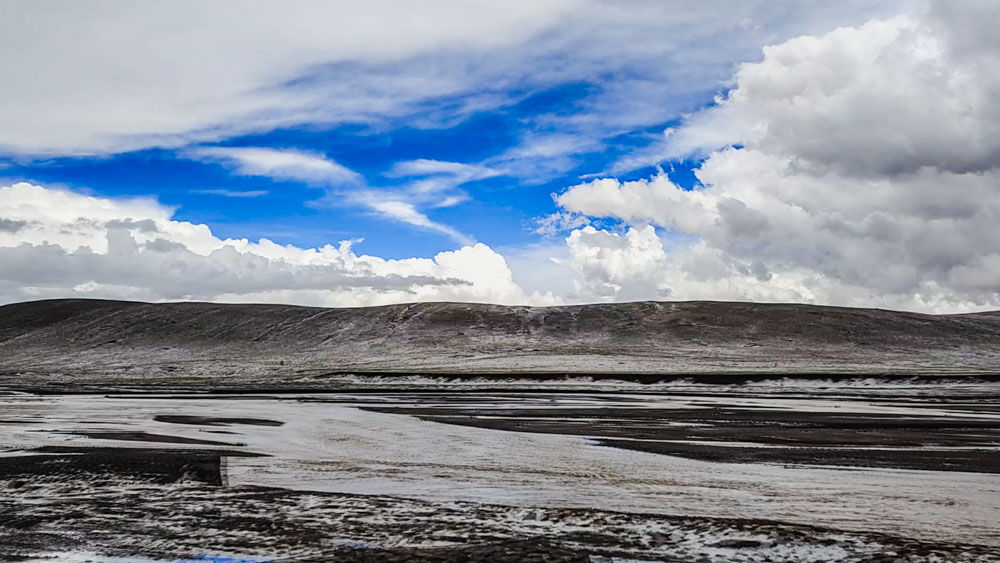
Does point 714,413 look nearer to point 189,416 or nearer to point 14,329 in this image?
point 189,416

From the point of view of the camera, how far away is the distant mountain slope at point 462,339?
255 feet

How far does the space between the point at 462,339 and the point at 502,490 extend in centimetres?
9389

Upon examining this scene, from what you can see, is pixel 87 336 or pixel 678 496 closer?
pixel 678 496

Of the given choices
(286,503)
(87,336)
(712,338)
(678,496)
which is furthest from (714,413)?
(87,336)

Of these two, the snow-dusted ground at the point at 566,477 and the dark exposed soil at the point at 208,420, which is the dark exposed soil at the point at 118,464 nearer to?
the snow-dusted ground at the point at 566,477

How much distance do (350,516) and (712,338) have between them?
320 feet

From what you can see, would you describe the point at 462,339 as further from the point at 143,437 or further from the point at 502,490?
the point at 502,490

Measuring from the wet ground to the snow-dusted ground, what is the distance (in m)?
0.05

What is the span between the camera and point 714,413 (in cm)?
2722

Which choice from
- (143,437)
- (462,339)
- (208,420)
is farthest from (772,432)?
(462,339)

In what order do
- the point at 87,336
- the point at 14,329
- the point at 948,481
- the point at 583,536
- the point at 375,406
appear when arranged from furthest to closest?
the point at 14,329 → the point at 87,336 → the point at 375,406 → the point at 948,481 → the point at 583,536

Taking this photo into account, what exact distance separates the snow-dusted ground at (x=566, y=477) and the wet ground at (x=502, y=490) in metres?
0.05

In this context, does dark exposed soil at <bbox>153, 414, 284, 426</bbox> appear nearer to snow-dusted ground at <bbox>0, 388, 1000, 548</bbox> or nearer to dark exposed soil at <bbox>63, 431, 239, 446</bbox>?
snow-dusted ground at <bbox>0, 388, 1000, 548</bbox>

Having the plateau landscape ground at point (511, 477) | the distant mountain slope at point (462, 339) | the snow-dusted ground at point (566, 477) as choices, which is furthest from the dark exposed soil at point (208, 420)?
the distant mountain slope at point (462, 339)
